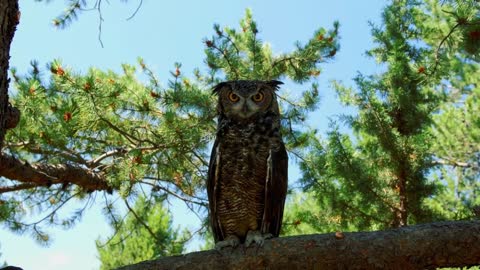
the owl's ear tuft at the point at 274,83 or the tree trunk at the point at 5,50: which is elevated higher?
the owl's ear tuft at the point at 274,83

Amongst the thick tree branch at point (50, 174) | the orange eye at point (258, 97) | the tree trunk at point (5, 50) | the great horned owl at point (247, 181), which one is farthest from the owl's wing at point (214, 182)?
the thick tree branch at point (50, 174)

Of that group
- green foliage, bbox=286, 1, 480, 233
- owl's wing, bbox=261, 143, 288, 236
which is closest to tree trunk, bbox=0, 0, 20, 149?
owl's wing, bbox=261, 143, 288, 236

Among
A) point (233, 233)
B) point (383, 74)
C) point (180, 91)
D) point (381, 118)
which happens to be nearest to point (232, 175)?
point (233, 233)

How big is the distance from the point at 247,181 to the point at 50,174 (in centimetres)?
236

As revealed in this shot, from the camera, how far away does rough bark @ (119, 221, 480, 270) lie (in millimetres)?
2404

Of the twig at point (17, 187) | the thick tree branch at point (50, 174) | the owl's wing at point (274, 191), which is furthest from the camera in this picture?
the twig at point (17, 187)

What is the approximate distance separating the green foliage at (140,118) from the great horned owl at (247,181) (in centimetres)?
141

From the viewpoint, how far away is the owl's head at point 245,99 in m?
3.62

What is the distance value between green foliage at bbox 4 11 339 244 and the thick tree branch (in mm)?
120

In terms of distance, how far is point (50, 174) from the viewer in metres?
4.87

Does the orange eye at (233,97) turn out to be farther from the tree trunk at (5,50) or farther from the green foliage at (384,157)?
the green foliage at (384,157)

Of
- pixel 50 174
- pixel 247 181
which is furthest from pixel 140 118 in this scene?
pixel 247 181

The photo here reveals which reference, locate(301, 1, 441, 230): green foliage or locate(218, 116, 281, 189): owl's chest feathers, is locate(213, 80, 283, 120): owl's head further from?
locate(301, 1, 441, 230): green foliage

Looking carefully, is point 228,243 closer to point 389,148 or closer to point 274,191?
point 274,191
